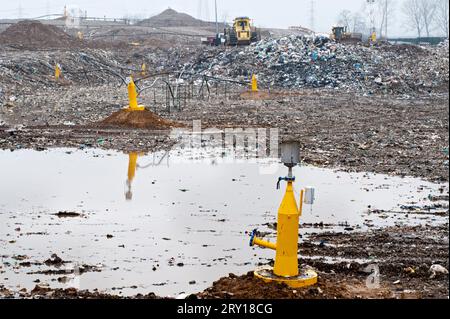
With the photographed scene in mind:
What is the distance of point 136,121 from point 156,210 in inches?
379

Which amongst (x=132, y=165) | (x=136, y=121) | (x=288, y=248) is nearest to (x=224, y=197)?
(x=132, y=165)

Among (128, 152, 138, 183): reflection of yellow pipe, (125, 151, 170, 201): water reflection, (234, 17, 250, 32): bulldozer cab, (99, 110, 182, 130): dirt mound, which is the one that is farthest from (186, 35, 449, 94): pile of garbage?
(128, 152, 138, 183): reflection of yellow pipe

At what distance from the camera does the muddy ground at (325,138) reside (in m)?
6.46

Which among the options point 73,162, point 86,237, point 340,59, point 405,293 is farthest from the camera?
point 340,59

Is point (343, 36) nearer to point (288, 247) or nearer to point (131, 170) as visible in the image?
point (131, 170)

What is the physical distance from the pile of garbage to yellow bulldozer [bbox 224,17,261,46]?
487 cm

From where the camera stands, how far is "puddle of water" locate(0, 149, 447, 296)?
748cm

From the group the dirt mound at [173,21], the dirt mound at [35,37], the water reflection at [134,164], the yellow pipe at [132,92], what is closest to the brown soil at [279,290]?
the water reflection at [134,164]

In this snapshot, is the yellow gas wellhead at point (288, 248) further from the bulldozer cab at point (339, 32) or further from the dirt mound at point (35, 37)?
the dirt mound at point (35, 37)

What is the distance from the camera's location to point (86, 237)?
28.8 ft

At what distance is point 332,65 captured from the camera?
40.7 metres
